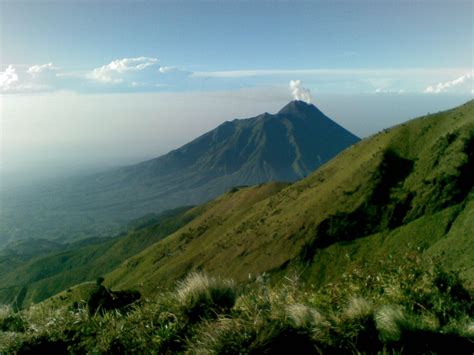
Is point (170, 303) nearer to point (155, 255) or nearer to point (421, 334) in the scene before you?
point (421, 334)

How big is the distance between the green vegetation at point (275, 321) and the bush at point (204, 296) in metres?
0.02

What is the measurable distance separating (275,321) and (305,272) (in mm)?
56410

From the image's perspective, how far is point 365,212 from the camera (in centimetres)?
6769

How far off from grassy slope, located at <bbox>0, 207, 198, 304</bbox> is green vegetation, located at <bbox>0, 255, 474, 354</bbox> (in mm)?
135762

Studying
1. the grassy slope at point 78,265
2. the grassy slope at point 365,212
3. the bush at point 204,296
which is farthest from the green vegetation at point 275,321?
the grassy slope at point 78,265

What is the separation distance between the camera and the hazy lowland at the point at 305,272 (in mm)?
7984

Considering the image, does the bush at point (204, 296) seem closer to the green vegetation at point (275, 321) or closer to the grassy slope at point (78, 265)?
the green vegetation at point (275, 321)

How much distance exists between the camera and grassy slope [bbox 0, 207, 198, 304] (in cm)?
14350

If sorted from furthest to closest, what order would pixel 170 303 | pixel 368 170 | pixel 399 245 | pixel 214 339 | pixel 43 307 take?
pixel 368 170
pixel 399 245
pixel 43 307
pixel 170 303
pixel 214 339

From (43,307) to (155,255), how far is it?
317ft

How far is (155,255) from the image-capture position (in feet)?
345

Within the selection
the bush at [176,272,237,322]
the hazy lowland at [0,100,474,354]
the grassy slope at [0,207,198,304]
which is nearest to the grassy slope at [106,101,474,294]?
the hazy lowland at [0,100,474,354]

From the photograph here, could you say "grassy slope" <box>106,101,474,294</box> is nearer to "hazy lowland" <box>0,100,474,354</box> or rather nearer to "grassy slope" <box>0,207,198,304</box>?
"hazy lowland" <box>0,100,474,354</box>

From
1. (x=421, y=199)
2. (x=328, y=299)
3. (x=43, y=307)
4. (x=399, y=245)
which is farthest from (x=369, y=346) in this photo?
(x=421, y=199)
